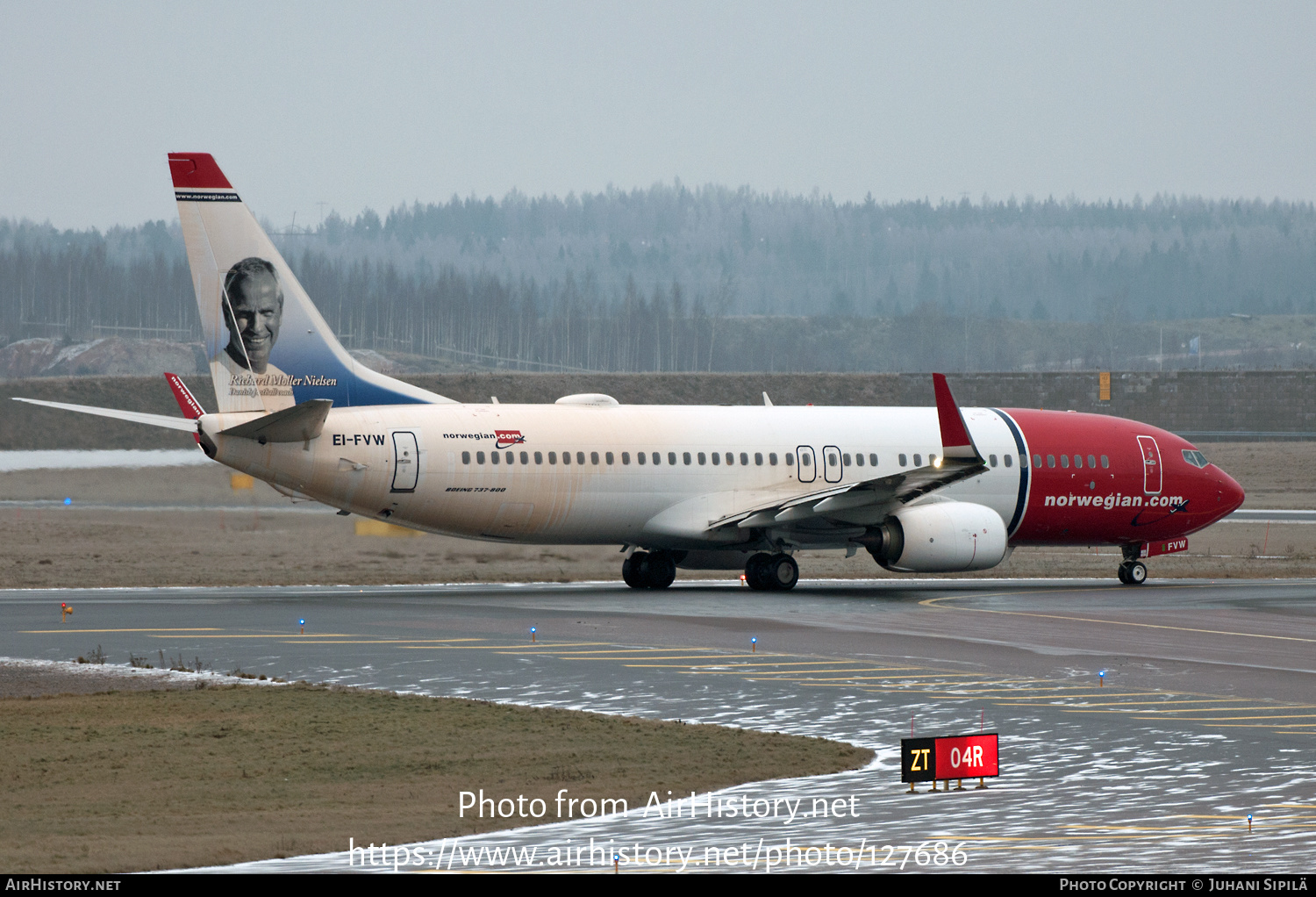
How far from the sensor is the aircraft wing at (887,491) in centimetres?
3325

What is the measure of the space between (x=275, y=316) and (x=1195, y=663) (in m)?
18.8

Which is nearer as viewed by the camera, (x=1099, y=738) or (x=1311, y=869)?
(x=1311, y=869)

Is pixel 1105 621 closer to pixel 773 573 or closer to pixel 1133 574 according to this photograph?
pixel 773 573

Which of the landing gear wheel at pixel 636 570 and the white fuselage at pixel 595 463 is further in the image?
the landing gear wheel at pixel 636 570

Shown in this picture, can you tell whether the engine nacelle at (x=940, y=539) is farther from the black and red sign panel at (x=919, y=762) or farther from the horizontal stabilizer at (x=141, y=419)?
the black and red sign panel at (x=919, y=762)

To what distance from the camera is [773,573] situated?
116 ft

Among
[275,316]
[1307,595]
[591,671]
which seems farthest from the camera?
[1307,595]

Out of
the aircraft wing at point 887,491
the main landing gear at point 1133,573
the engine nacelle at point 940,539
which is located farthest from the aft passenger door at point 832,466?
the main landing gear at point 1133,573

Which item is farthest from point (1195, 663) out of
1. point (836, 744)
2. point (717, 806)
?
point (717, 806)

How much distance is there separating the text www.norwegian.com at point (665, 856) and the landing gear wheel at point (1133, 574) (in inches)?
1146

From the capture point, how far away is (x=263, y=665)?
2208 centimetres

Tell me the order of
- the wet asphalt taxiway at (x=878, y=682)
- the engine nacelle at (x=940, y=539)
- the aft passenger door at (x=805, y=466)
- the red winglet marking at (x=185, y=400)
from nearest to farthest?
1. the wet asphalt taxiway at (x=878, y=682)
2. the engine nacelle at (x=940, y=539)
3. the red winglet marking at (x=185, y=400)
4. the aft passenger door at (x=805, y=466)
